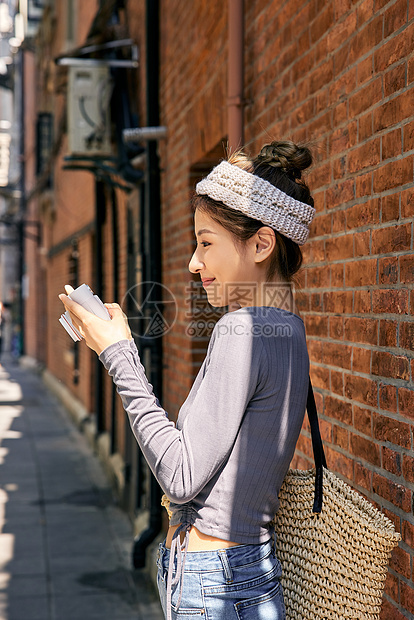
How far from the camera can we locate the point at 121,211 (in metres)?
7.00

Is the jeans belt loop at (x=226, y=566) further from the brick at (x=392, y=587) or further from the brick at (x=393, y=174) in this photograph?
the brick at (x=393, y=174)

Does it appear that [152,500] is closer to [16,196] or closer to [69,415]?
[69,415]

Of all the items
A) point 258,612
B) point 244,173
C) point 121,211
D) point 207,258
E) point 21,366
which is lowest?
point 21,366

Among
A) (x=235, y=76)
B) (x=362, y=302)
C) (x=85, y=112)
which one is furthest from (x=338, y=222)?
(x=85, y=112)

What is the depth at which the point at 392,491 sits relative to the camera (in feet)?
5.60

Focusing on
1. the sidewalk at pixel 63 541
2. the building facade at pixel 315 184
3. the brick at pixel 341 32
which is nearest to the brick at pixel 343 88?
the building facade at pixel 315 184

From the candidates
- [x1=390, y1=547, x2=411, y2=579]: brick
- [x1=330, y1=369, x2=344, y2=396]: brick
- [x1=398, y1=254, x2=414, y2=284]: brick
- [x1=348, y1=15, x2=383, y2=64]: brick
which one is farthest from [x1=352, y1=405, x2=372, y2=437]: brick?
[x1=348, y1=15, x2=383, y2=64]: brick

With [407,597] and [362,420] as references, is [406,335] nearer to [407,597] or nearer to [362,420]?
[362,420]

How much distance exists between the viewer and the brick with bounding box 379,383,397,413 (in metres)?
1.69

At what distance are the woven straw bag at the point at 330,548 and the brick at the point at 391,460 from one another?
8.6 inches

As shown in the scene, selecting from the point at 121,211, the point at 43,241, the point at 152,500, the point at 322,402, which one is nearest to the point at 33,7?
the point at 43,241

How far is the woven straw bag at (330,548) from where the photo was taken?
1450 mm

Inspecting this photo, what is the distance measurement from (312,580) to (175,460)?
0.43 m

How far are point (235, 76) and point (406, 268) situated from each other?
180 cm
